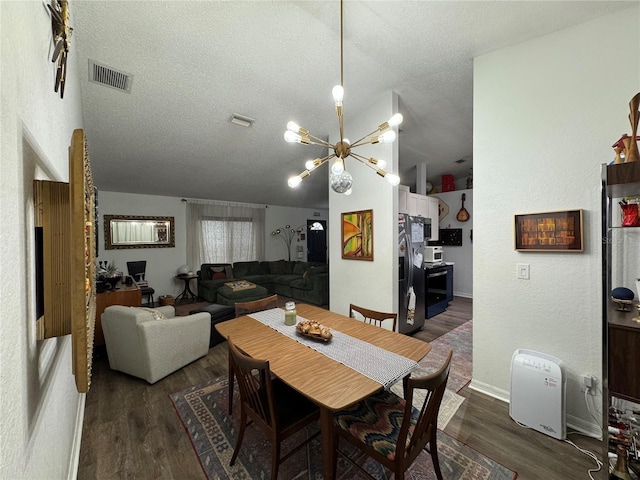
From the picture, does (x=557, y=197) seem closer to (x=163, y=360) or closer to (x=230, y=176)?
(x=163, y=360)

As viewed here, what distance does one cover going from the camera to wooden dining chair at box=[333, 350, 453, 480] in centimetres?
119

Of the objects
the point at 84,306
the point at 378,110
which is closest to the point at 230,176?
the point at 378,110

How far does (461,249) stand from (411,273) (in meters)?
3.26

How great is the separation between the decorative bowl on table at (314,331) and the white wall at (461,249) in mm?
5323

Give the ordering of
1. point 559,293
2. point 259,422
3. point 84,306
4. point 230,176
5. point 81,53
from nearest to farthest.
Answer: point 84,306, point 259,422, point 559,293, point 81,53, point 230,176

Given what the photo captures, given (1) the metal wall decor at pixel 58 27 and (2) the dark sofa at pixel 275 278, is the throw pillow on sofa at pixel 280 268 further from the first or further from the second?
(1) the metal wall decor at pixel 58 27

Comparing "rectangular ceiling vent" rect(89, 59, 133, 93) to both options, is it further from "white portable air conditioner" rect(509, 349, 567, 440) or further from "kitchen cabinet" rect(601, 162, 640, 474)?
"white portable air conditioner" rect(509, 349, 567, 440)

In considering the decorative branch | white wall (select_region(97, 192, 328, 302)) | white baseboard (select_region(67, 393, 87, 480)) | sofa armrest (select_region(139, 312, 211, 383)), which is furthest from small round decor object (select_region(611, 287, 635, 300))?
the decorative branch

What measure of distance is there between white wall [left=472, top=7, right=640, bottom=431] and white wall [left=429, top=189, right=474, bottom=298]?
4.03 metres

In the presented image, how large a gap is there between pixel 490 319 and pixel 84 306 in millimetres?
2843

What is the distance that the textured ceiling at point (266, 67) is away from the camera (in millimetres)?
2008

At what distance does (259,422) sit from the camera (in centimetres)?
153

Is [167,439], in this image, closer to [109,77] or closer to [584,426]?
[584,426]

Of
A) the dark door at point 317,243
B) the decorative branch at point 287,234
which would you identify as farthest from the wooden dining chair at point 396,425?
the dark door at point 317,243
